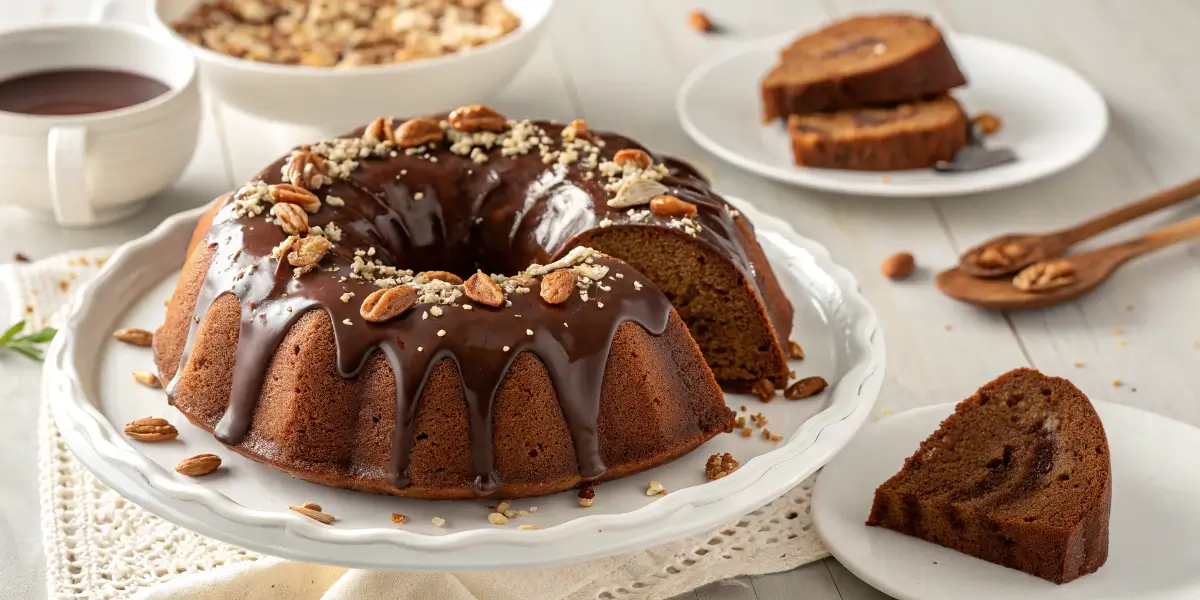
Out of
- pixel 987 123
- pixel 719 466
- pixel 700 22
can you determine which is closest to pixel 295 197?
pixel 719 466

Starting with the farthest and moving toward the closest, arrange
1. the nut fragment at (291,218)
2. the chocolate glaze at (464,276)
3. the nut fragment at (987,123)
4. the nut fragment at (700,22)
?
the nut fragment at (700,22) < the nut fragment at (987,123) < the nut fragment at (291,218) < the chocolate glaze at (464,276)

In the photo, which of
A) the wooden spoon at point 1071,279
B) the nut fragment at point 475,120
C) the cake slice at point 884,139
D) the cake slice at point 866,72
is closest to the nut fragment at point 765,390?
the nut fragment at point 475,120

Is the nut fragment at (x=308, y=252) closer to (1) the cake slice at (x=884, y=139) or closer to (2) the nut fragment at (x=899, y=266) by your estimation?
(2) the nut fragment at (x=899, y=266)

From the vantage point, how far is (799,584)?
2057 millimetres

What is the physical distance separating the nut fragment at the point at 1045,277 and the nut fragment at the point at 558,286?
128 centimetres

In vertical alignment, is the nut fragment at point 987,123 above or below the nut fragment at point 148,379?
Answer: below

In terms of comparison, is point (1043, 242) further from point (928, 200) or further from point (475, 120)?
point (475, 120)

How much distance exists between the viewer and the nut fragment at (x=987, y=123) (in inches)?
135

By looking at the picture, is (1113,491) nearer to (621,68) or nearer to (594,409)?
(594,409)

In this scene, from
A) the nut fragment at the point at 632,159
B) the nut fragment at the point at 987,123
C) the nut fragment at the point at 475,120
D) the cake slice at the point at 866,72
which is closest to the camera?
the nut fragment at the point at 632,159

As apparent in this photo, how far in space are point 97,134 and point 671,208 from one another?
137 cm

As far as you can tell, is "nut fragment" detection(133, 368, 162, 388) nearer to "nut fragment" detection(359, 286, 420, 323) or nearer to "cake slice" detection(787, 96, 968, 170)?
"nut fragment" detection(359, 286, 420, 323)

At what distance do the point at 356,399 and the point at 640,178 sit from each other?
2.13 feet

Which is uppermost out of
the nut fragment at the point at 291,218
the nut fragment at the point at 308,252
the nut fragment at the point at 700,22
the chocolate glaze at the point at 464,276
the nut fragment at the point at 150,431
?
the nut fragment at the point at 308,252
